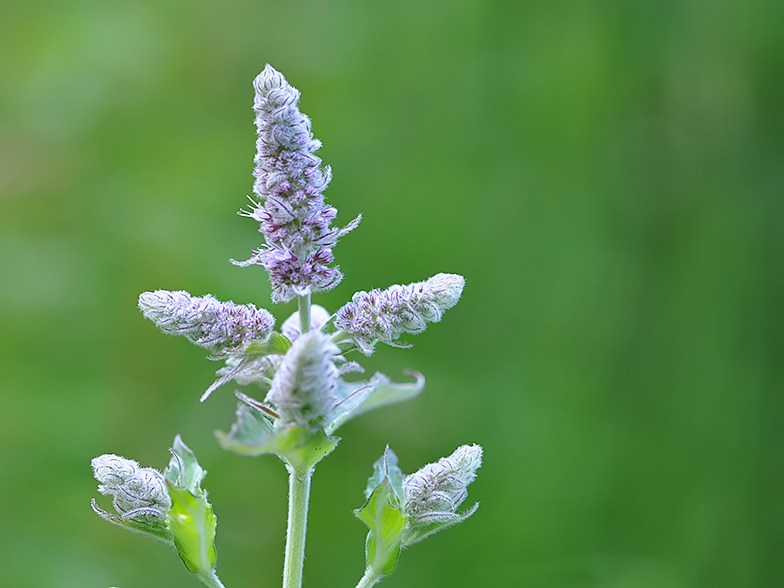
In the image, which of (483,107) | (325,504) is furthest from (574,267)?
(325,504)

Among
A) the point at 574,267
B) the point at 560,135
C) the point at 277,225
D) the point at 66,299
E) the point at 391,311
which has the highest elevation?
the point at 560,135

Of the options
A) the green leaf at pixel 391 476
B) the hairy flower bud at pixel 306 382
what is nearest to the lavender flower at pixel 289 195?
the hairy flower bud at pixel 306 382

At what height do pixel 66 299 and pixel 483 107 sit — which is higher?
pixel 483 107

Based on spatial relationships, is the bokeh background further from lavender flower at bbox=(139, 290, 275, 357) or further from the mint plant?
lavender flower at bbox=(139, 290, 275, 357)

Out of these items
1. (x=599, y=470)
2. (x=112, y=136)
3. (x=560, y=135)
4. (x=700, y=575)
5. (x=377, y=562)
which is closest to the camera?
(x=377, y=562)

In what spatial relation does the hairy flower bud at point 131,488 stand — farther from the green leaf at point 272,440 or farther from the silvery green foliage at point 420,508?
the silvery green foliage at point 420,508

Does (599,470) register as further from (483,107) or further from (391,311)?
(391,311)

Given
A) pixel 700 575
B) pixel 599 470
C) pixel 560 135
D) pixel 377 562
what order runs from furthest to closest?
pixel 560 135
pixel 599 470
pixel 700 575
pixel 377 562
